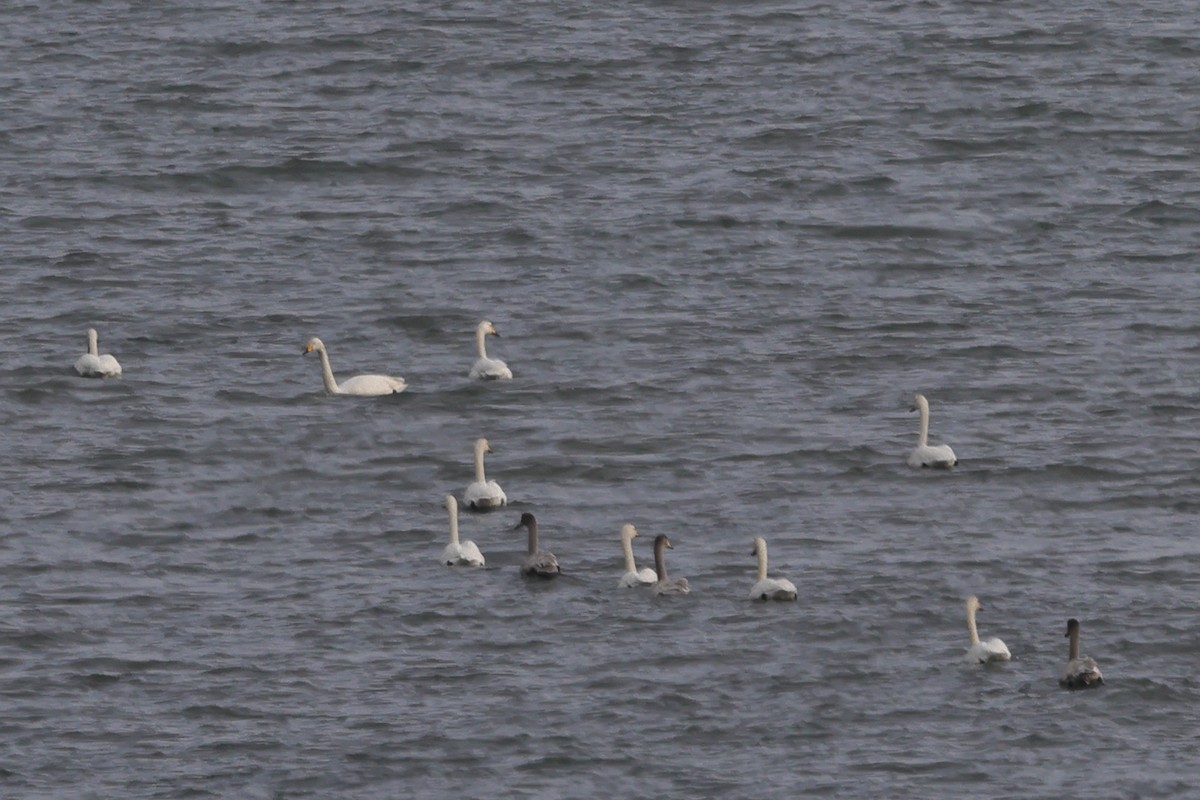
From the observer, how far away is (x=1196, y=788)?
23.0m

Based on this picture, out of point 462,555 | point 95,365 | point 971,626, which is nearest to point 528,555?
point 462,555

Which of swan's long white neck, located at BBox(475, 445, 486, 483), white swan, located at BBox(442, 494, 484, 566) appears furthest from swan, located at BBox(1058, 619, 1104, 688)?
swan's long white neck, located at BBox(475, 445, 486, 483)

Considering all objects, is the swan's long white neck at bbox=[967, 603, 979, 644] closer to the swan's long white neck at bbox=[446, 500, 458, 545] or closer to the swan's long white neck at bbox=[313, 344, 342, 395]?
the swan's long white neck at bbox=[446, 500, 458, 545]

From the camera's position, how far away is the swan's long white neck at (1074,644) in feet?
81.9

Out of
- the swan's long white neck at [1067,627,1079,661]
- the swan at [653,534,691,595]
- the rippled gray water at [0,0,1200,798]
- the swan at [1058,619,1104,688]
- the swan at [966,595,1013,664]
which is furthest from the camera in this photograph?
the swan at [653,534,691,595]

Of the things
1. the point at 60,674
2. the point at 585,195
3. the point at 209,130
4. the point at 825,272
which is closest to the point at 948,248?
the point at 825,272

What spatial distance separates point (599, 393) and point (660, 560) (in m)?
7.07

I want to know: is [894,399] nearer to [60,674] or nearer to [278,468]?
[278,468]

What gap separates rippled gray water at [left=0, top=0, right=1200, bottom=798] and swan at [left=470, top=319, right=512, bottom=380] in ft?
1.38

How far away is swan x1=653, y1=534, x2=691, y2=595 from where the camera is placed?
27.3m

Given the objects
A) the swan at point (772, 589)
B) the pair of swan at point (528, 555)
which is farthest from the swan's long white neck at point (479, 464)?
the swan at point (772, 589)

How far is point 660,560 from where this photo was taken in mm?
27641

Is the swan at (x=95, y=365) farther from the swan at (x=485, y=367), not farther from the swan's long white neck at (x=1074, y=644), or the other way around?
the swan's long white neck at (x=1074, y=644)

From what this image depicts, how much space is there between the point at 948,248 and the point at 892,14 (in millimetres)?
13794
